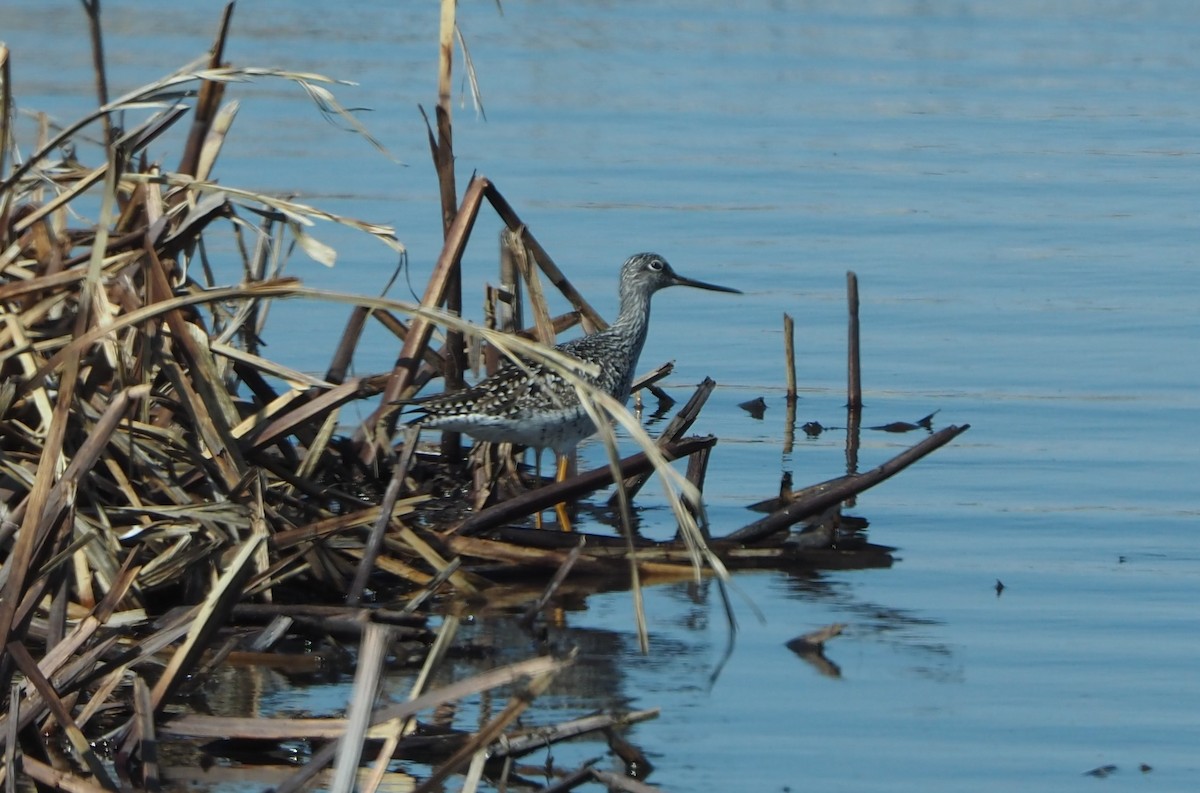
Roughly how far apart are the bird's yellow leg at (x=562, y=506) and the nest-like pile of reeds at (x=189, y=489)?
0.29m

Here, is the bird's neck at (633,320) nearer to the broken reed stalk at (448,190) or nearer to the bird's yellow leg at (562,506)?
the bird's yellow leg at (562,506)

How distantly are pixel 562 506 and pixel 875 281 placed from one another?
15.3 feet

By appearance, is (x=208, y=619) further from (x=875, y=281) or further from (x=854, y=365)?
(x=875, y=281)

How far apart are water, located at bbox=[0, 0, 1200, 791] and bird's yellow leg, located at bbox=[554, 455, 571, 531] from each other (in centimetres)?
35

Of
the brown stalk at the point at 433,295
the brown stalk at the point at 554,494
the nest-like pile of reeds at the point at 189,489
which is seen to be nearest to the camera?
the nest-like pile of reeds at the point at 189,489

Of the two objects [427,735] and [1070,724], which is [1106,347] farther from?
[427,735]

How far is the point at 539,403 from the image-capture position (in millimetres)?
6895

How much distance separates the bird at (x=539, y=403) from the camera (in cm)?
664

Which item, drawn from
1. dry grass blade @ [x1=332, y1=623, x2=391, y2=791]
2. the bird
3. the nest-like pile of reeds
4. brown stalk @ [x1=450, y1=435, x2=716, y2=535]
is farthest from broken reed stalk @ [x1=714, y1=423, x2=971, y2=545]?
dry grass blade @ [x1=332, y1=623, x2=391, y2=791]

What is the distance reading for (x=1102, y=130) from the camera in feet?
53.2

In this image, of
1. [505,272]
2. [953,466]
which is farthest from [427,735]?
[953,466]

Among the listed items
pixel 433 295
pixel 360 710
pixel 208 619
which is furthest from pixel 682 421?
pixel 360 710

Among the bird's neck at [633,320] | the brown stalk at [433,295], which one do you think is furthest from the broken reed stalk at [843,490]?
the bird's neck at [633,320]

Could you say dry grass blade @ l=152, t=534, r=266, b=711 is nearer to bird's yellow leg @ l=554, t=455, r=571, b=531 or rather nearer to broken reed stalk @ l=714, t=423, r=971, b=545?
broken reed stalk @ l=714, t=423, r=971, b=545
